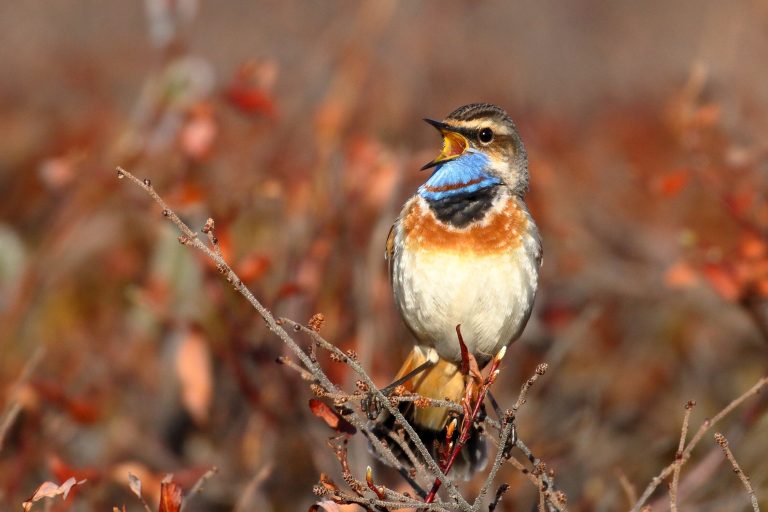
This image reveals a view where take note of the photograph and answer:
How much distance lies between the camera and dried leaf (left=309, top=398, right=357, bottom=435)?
3.35 m

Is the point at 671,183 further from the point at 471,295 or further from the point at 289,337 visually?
the point at 289,337

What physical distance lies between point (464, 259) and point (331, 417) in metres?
0.97

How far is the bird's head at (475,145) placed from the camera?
422 cm

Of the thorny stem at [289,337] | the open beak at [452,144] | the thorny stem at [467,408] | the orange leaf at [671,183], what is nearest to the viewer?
the thorny stem at [289,337]

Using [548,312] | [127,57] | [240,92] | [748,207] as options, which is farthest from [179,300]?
[127,57]

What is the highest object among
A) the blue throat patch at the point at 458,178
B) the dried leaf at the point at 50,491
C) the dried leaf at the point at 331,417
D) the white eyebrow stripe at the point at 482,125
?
the white eyebrow stripe at the point at 482,125

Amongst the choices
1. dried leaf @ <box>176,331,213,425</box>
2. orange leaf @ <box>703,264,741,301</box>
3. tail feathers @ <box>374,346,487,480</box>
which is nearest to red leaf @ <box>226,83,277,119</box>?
dried leaf @ <box>176,331,213,425</box>

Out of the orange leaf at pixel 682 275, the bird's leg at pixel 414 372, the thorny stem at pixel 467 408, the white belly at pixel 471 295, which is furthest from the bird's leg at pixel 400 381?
the orange leaf at pixel 682 275

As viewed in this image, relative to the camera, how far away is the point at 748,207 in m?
5.49

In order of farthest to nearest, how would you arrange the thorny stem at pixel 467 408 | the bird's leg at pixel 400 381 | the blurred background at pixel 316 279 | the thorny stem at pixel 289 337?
the blurred background at pixel 316 279 → the bird's leg at pixel 400 381 → the thorny stem at pixel 467 408 → the thorny stem at pixel 289 337

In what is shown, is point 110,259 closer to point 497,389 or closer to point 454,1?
point 497,389

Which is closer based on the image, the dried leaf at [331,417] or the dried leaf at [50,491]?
the dried leaf at [50,491]

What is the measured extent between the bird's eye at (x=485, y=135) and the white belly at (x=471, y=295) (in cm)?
43

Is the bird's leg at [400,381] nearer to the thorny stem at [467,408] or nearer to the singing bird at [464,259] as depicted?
the singing bird at [464,259]
